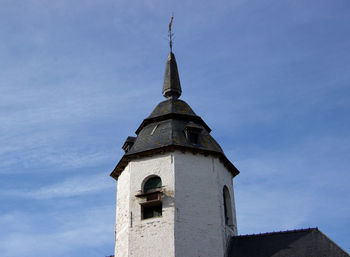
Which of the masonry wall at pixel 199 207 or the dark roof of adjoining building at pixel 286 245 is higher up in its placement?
the masonry wall at pixel 199 207

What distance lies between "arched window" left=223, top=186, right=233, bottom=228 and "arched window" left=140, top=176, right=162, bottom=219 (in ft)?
13.7

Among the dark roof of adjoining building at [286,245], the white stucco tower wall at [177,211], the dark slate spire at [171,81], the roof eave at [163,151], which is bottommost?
the dark roof of adjoining building at [286,245]

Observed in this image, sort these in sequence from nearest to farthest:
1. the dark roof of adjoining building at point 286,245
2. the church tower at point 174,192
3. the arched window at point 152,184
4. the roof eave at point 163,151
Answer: the dark roof of adjoining building at point 286,245
the church tower at point 174,192
the arched window at point 152,184
the roof eave at point 163,151

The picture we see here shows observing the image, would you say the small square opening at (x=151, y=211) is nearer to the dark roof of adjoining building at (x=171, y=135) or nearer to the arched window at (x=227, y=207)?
the dark roof of adjoining building at (x=171, y=135)

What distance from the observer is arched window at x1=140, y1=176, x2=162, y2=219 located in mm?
24828

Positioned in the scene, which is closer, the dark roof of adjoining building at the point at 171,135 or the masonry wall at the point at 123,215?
the masonry wall at the point at 123,215

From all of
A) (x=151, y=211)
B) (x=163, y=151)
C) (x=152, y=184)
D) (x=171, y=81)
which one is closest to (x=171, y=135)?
(x=163, y=151)

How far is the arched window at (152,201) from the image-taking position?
977 inches

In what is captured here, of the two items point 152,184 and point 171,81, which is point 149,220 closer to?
point 152,184

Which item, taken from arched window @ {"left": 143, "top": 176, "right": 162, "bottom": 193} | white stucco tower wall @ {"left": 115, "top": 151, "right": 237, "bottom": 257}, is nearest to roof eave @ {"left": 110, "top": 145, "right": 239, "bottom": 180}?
white stucco tower wall @ {"left": 115, "top": 151, "right": 237, "bottom": 257}

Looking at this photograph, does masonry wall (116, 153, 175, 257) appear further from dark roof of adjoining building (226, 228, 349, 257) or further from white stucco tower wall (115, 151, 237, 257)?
dark roof of adjoining building (226, 228, 349, 257)

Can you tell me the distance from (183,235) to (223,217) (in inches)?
114

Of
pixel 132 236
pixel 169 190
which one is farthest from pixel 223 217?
pixel 132 236

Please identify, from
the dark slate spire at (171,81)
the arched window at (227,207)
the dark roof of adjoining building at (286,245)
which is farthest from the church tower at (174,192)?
the dark slate spire at (171,81)
